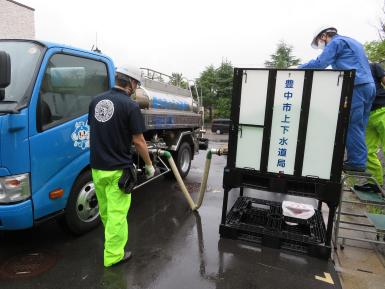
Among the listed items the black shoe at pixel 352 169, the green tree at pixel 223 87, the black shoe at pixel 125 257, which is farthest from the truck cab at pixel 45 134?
the green tree at pixel 223 87

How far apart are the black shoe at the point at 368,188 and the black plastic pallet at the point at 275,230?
688 millimetres

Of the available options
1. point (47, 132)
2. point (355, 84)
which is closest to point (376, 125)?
point (355, 84)

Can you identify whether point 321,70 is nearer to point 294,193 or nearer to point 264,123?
point 264,123

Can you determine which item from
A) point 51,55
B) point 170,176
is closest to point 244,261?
point 51,55

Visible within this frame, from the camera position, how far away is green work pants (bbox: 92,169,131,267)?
3047 millimetres

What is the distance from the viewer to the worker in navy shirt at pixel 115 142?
2.98 meters

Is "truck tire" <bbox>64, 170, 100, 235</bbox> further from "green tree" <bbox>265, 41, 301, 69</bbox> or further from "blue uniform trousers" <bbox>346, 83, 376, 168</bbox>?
"green tree" <bbox>265, 41, 301, 69</bbox>

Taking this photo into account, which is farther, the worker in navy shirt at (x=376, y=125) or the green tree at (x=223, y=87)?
the green tree at (x=223, y=87)

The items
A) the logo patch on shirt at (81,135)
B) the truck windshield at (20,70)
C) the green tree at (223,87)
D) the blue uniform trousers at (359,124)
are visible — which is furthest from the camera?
the green tree at (223,87)

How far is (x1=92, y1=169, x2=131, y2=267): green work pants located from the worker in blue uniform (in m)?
2.67

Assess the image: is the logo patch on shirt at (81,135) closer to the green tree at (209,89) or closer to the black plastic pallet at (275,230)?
the black plastic pallet at (275,230)

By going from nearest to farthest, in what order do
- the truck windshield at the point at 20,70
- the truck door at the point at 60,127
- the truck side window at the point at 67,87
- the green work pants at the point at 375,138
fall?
1. the truck windshield at the point at 20,70
2. the truck door at the point at 60,127
3. the truck side window at the point at 67,87
4. the green work pants at the point at 375,138

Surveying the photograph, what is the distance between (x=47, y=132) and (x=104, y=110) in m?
0.66

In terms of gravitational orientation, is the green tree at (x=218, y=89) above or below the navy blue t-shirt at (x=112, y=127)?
above
